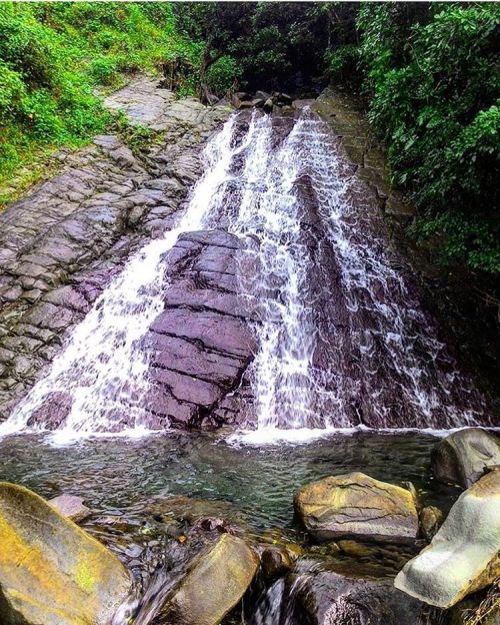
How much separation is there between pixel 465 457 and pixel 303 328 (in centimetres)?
483

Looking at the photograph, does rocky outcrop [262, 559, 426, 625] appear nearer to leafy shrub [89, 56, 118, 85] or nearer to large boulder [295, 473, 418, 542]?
large boulder [295, 473, 418, 542]

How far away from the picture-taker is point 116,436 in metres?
8.23

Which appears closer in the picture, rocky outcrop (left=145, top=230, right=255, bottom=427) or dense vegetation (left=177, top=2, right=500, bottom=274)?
dense vegetation (left=177, top=2, right=500, bottom=274)

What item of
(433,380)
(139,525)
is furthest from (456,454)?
(139,525)

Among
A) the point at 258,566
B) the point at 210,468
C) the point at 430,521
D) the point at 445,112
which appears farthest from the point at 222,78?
the point at 258,566

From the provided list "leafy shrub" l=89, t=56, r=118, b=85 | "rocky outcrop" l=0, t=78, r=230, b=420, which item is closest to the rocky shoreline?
"rocky outcrop" l=0, t=78, r=230, b=420

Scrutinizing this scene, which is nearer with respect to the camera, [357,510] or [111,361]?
[357,510]

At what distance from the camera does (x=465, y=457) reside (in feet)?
20.6

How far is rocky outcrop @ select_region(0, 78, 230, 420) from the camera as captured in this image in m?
9.95

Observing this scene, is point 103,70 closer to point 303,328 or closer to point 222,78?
point 222,78

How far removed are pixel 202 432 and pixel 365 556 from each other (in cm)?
444

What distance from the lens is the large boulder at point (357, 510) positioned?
4730 mm

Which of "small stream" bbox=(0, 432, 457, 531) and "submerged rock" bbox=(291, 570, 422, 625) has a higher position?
"submerged rock" bbox=(291, 570, 422, 625)

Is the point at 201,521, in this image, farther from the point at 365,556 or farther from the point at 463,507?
the point at 463,507
